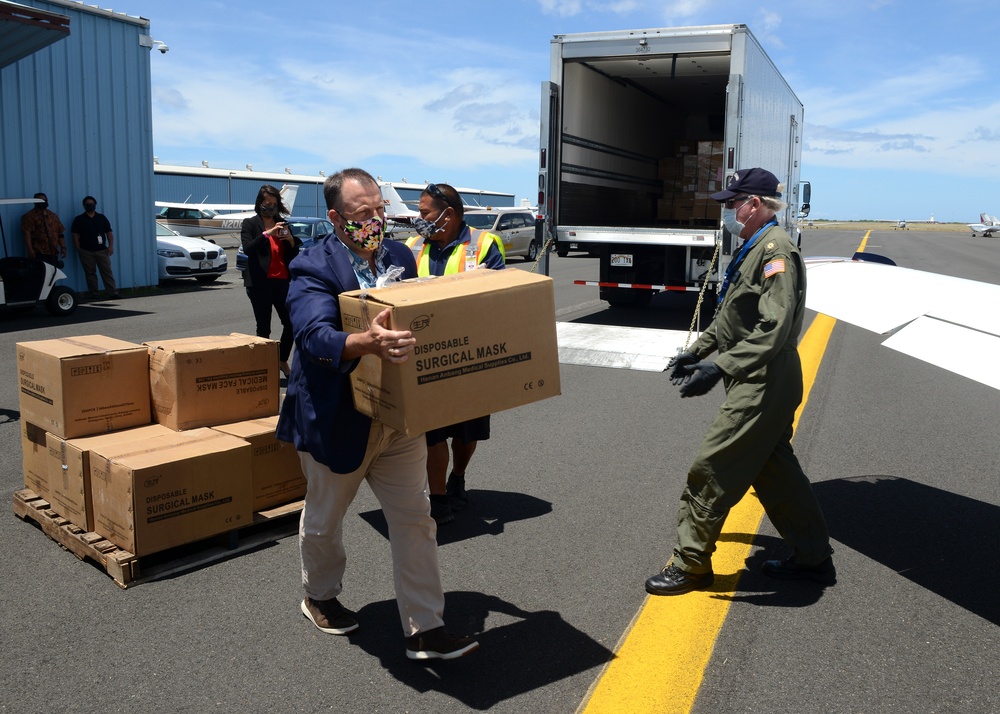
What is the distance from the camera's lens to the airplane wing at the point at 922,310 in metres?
3.35

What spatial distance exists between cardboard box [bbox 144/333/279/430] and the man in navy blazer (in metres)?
1.33

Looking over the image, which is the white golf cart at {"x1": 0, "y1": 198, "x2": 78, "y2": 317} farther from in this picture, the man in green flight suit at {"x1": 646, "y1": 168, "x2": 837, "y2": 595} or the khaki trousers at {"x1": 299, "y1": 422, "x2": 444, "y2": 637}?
the man in green flight suit at {"x1": 646, "y1": 168, "x2": 837, "y2": 595}

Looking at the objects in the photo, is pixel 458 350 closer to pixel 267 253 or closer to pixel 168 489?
pixel 168 489

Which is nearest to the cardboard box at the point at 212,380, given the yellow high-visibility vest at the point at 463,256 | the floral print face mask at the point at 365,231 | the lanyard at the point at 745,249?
the yellow high-visibility vest at the point at 463,256

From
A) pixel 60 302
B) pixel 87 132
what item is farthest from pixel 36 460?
pixel 87 132

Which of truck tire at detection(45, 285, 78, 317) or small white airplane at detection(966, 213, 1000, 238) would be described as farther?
small white airplane at detection(966, 213, 1000, 238)

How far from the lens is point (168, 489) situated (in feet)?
12.6

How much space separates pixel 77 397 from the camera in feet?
13.7

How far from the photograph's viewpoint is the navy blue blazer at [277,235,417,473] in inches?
118

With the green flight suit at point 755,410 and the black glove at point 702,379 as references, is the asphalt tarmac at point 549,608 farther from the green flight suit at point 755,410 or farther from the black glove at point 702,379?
the black glove at point 702,379

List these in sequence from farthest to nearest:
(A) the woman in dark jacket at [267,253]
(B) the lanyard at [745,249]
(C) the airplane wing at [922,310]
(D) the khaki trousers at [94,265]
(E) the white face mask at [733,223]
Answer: (D) the khaki trousers at [94,265], (A) the woman in dark jacket at [267,253], (E) the white face mask at [733,223], (B) the lanyard at [745,249], (C) the airplane wing at [922,310]

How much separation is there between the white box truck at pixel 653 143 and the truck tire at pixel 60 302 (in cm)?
759

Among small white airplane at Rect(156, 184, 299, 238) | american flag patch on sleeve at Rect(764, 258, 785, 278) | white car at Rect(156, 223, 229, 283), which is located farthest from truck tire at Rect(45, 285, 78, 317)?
small white airplane at Rect(156, 184, 299, 238)

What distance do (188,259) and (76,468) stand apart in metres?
16.1
